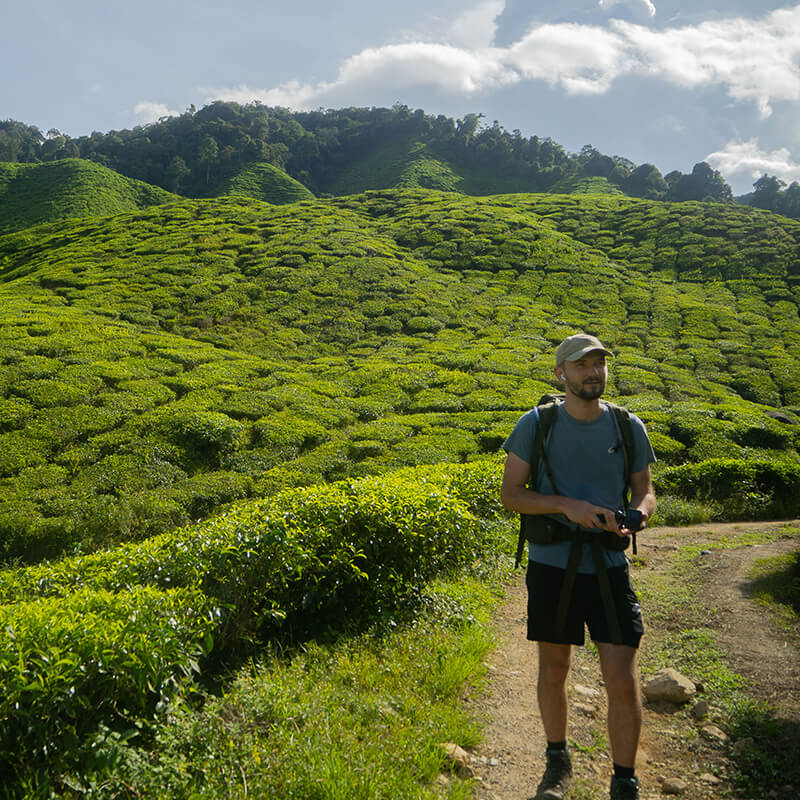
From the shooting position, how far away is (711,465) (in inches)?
568

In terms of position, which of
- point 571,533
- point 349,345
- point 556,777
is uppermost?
point 571,533

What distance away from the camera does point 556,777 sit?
3.89 meters

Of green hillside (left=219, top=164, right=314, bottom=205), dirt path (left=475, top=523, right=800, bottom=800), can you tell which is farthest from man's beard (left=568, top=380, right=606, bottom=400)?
green hillside (left=219, top=164, right=314, bottom=205)

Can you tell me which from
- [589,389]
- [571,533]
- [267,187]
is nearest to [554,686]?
[571,533]

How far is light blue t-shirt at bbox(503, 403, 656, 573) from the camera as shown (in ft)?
12.6

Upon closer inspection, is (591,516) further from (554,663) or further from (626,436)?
(554,663)

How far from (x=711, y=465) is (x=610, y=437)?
12321 millimetres

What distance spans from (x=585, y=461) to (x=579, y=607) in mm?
921

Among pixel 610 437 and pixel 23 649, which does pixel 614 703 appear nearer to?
pixel 610 437

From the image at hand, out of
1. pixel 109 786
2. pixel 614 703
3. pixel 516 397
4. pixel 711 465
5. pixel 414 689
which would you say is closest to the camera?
pixel 614 703

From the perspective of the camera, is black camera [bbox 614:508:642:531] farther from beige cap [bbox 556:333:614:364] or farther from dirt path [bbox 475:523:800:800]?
dirt path [bbox 475:523:800:800]

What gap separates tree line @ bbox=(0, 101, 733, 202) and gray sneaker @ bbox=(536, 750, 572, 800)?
102921mm

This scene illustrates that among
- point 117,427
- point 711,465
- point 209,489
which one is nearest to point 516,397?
point 711,465

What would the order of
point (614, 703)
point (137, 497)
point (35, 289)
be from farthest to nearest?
point (35, 289)
point (137, 497)
point (614, 703)
